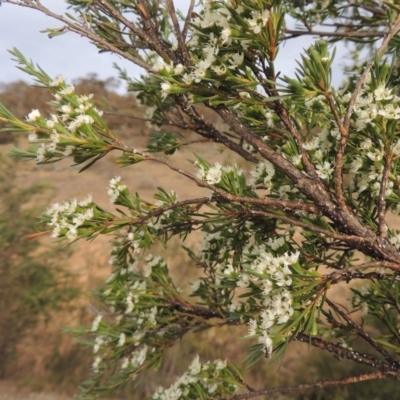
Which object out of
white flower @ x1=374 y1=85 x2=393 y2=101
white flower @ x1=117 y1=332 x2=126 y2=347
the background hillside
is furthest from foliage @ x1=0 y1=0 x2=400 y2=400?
the background hillside

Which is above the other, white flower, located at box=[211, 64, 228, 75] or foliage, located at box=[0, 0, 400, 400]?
white flower, located at box=[211, 64, 228, 75]

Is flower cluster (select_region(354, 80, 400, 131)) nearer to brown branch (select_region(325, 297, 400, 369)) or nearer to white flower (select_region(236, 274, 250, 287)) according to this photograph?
white flower (select_region(236, 274, 250, 287))

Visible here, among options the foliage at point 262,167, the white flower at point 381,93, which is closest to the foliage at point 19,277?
the foliage at point 262,167

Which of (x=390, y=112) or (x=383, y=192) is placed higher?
(x=390, y=112)

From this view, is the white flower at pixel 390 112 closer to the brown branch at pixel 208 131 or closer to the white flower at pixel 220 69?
the white flower at pixel 220 69

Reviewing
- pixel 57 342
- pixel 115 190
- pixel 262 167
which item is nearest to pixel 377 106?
pixel 262 167

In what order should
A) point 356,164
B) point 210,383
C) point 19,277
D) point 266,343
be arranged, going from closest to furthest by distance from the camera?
point 266,343, point 356,164, point 210,383, point 19,277

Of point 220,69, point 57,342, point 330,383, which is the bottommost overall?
point 57,342

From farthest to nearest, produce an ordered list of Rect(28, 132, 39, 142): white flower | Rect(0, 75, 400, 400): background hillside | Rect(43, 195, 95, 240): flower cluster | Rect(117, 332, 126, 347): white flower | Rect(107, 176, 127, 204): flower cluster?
Rect(0, 75, 400, 400): background hillside, Rect(117, 332, 126, 347): white flower, Rect(107, 176, 127, 204): flower cluster, Rect(43, 195, 95, 240): flower cluster, Rect(28, 132, 39, 142): white flower

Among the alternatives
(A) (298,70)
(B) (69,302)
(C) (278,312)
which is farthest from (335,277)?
(B) (69,302)

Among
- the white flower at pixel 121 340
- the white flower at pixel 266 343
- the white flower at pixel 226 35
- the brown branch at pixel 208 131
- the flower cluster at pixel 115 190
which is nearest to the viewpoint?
the white flower at pixel 266 343

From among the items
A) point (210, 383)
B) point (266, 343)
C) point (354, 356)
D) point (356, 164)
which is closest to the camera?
point (266, 343)

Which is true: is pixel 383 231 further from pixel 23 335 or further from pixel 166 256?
pixel 23 335

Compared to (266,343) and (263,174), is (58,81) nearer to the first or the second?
(263,174)
